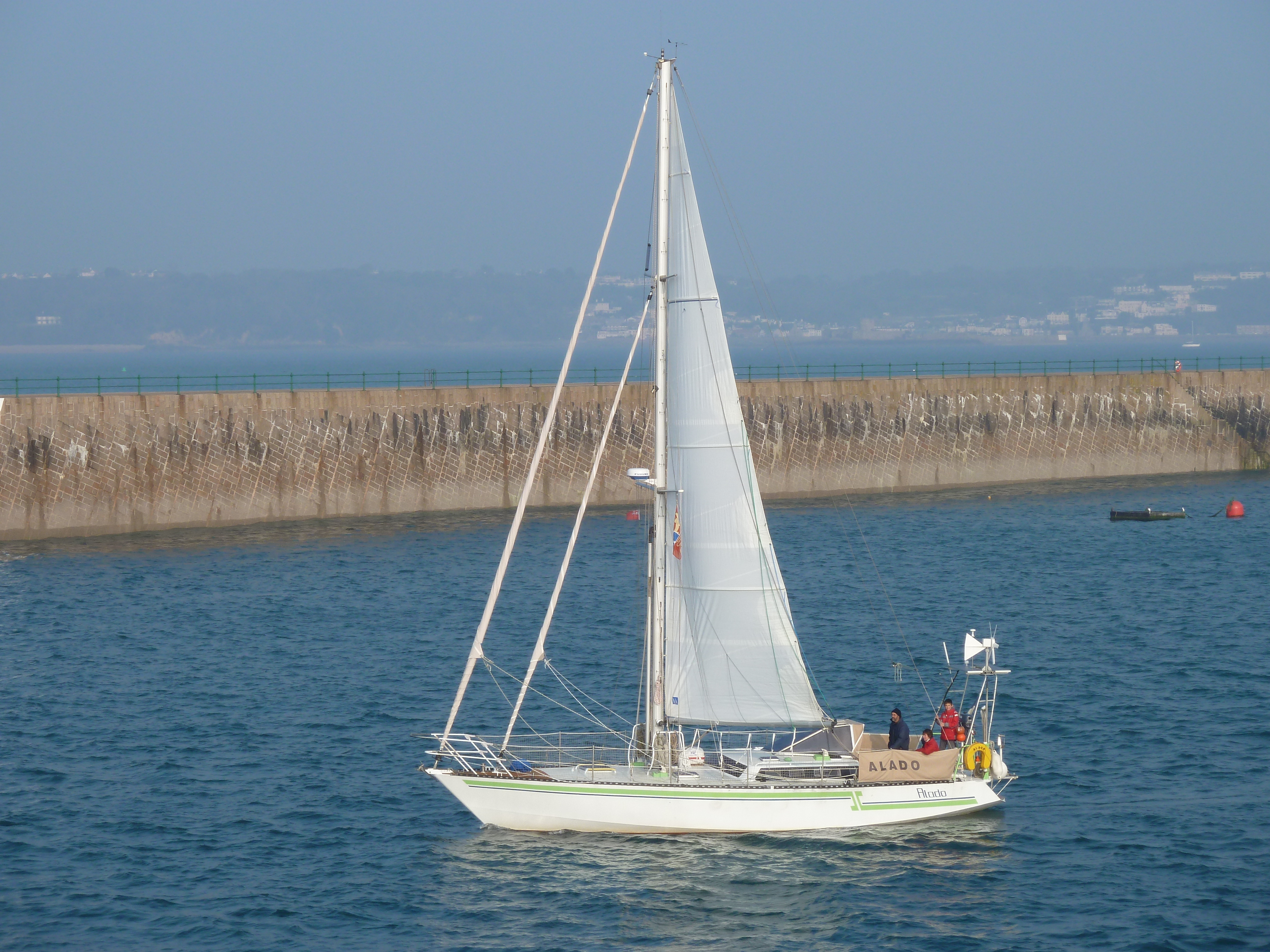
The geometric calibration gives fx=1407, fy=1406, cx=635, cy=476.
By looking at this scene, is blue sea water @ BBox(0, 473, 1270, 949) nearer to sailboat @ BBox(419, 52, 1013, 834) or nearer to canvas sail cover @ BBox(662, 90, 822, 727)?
sailboat @ BBox(419, 52, 1013, 834)

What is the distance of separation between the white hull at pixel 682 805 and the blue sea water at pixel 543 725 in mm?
299

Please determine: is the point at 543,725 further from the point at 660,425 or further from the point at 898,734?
the point at 660,425

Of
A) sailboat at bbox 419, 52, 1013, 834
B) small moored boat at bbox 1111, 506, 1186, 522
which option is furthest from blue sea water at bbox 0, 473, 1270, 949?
small moored boat at bbox 1111, 506, 1186, 522

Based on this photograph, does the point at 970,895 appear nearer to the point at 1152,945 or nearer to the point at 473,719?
the point at 1152,945

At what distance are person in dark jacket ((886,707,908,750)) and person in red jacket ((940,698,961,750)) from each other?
80 centimetres

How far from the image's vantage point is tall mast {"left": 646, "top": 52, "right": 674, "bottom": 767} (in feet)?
75.3

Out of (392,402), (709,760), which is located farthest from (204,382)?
(709,760)

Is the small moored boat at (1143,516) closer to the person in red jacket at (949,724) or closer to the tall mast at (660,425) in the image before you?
the person in red jacket at (949,724)

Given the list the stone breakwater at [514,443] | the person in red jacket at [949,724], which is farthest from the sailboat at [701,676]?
Answer: the stone breakwater at [514,443]

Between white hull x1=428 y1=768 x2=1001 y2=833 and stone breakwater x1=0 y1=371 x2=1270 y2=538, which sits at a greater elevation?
stone breakwater x1=0 y1=371 x2=1270 y2=538

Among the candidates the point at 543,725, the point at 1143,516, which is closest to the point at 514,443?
the point at 1143,516

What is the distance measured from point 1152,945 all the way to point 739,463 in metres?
9.71

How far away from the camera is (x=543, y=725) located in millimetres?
31594

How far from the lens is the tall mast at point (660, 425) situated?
23.0 metres
